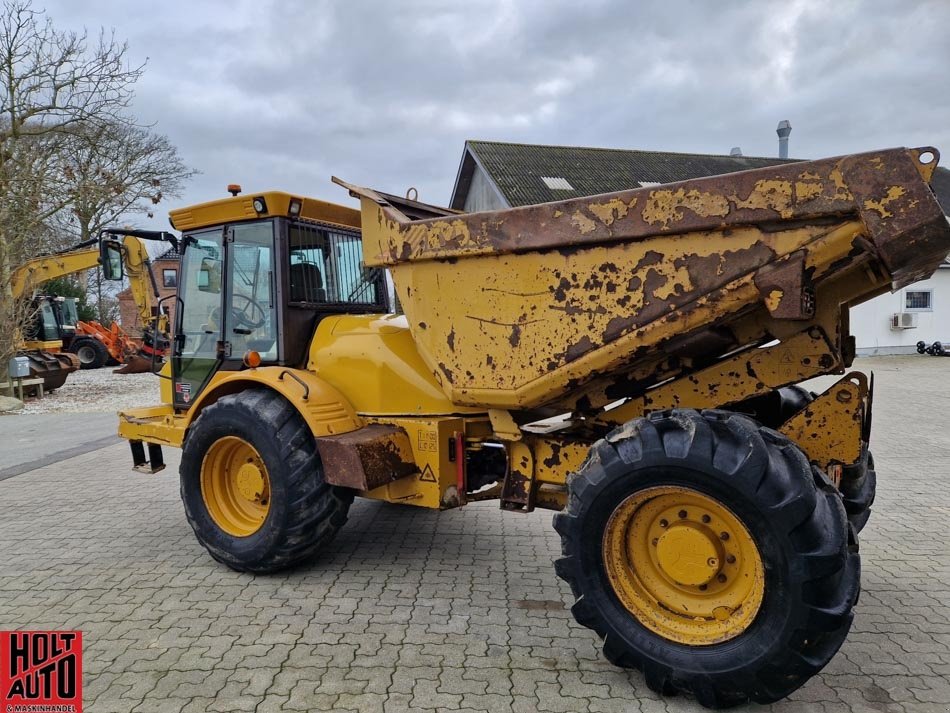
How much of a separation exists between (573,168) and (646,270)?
62.0 feet

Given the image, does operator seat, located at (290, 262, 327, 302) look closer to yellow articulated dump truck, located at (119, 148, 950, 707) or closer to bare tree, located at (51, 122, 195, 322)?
yellow articulated dump truck, located at (119, 148, 950, 707)

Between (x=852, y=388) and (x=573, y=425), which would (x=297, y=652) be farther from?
(x=852, y=388)

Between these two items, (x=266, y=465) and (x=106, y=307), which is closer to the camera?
(x=266, y=465)

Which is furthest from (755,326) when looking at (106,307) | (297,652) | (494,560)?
(106,307)

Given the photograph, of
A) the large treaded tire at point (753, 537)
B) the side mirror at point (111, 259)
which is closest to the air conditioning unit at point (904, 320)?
the large treaded tire at point (753, 537)

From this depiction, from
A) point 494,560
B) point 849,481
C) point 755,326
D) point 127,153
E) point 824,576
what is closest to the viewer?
point 824,576

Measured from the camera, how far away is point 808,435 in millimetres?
2859

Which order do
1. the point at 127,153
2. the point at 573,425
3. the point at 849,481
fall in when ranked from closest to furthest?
the point at 849,481
the point at 573,425
the point at 127,153

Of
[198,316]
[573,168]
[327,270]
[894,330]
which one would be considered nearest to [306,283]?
[327,270]

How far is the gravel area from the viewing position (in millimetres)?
12828

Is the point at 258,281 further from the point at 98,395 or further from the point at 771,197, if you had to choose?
the point at 98,395

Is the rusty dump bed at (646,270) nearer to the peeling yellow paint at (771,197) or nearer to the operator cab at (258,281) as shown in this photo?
the peeling yellow paint at (771,197)

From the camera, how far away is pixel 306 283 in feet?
14.1

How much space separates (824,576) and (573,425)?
5.07 feet
